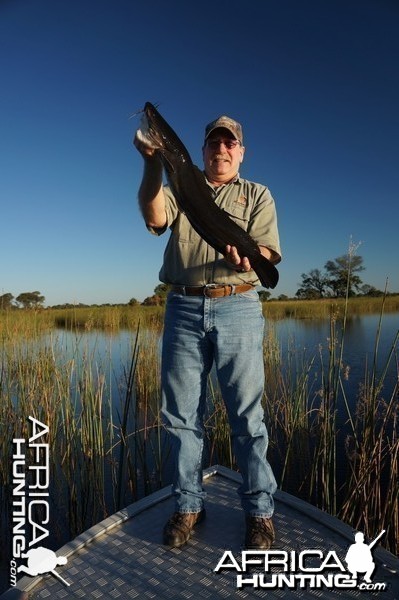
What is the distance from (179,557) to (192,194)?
2.14 metres

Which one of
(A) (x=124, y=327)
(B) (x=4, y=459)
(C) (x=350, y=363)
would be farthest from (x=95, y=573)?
(A) (x=124, y=327)

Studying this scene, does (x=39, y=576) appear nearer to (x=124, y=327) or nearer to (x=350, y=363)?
(x=350, y=363)

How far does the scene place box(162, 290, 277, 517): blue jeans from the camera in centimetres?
251

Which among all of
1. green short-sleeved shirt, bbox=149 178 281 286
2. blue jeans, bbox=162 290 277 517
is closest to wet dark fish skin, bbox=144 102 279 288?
green short-sleeved shirt, bbox=149 178 281 286

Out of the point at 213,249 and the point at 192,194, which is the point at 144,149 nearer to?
the point at 192,194

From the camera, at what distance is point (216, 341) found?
8.36 ft

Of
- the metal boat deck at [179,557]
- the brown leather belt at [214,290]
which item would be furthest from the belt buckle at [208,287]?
the metal boat deck at [179,557]

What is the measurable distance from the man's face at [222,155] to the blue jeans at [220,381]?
0.84 metres

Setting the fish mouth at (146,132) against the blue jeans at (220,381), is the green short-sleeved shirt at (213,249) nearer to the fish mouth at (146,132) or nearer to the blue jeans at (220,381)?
the blue jeans at (220,381)

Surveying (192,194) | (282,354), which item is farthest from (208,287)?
(282,354)

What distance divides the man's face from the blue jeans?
841mm

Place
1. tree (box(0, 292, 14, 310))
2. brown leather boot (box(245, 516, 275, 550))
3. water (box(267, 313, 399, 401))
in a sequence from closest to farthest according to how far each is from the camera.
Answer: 1. brown leather boot (box(245, 516, 275, 550))
2. tree (box(0, 292, 14, 310))
3. water (box(267, 313, 399, 401))

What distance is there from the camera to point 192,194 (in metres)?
2.36

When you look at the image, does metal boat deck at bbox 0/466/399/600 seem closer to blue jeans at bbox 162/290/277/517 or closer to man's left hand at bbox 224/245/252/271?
blue jeans at bbox 162/290/277/517
